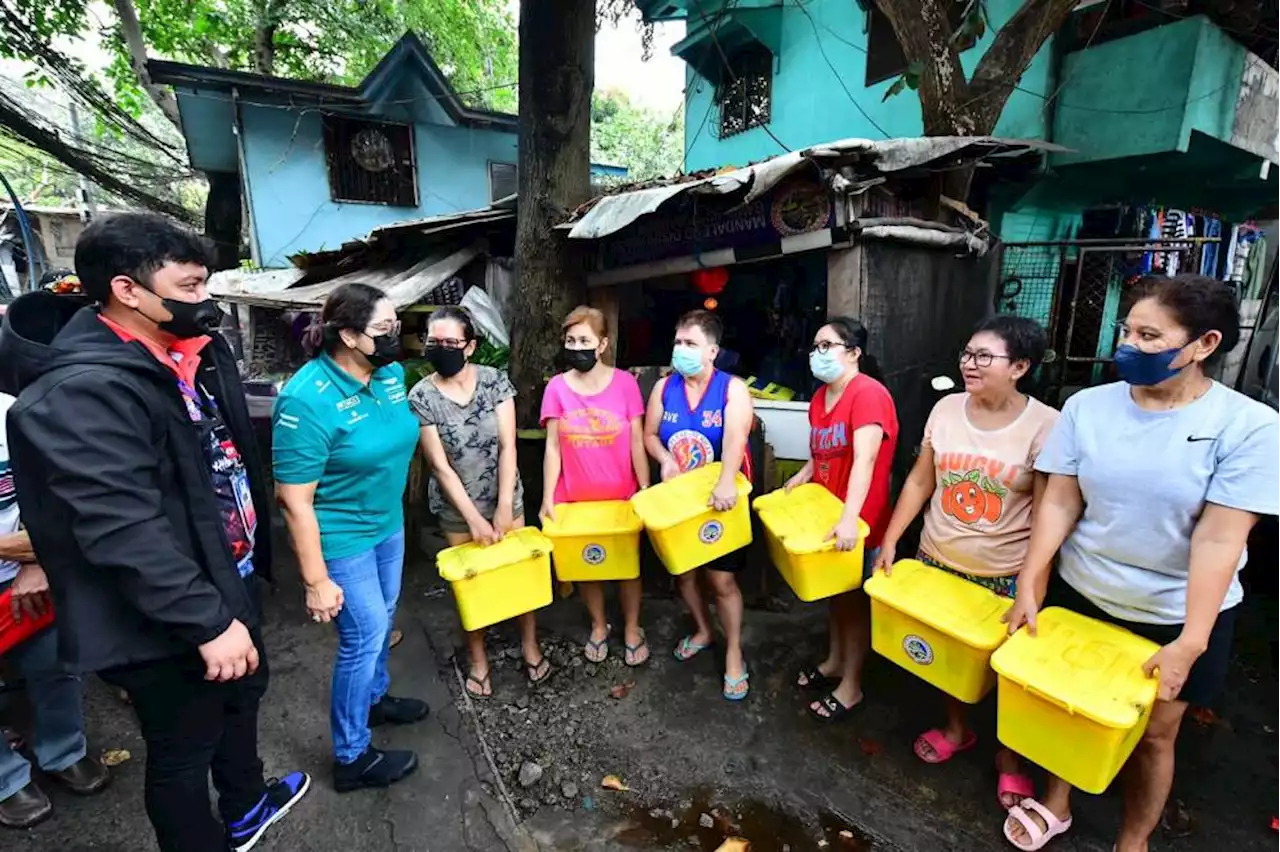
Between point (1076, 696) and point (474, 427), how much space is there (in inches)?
109

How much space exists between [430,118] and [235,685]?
1145 cm

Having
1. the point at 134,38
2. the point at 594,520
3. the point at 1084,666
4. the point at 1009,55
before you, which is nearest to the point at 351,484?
the point at 594,520

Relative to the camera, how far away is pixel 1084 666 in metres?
1.97

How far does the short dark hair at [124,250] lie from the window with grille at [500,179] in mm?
11276

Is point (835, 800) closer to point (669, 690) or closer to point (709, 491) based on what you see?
point (669, 690)

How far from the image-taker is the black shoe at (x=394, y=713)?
3.07m

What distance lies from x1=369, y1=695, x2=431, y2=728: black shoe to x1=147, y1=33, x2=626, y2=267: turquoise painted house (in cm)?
943

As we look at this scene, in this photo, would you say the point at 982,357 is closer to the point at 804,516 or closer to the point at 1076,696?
the point at 804,516

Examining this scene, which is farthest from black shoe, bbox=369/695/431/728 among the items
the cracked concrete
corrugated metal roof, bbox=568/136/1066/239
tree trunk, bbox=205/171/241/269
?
tree trunk, bbox=205/171/241/269

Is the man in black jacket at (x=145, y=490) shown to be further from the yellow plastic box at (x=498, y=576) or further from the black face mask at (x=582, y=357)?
the black face mask at (x=582, y=357)

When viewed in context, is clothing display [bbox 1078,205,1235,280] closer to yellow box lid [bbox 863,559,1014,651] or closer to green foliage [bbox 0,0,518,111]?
yellow box lid [bbox 863,559,1014,651]

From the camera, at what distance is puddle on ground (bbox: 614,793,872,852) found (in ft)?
A: 8.05

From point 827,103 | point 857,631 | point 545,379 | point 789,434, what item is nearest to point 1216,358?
point 857,631

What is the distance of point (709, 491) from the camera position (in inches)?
117
